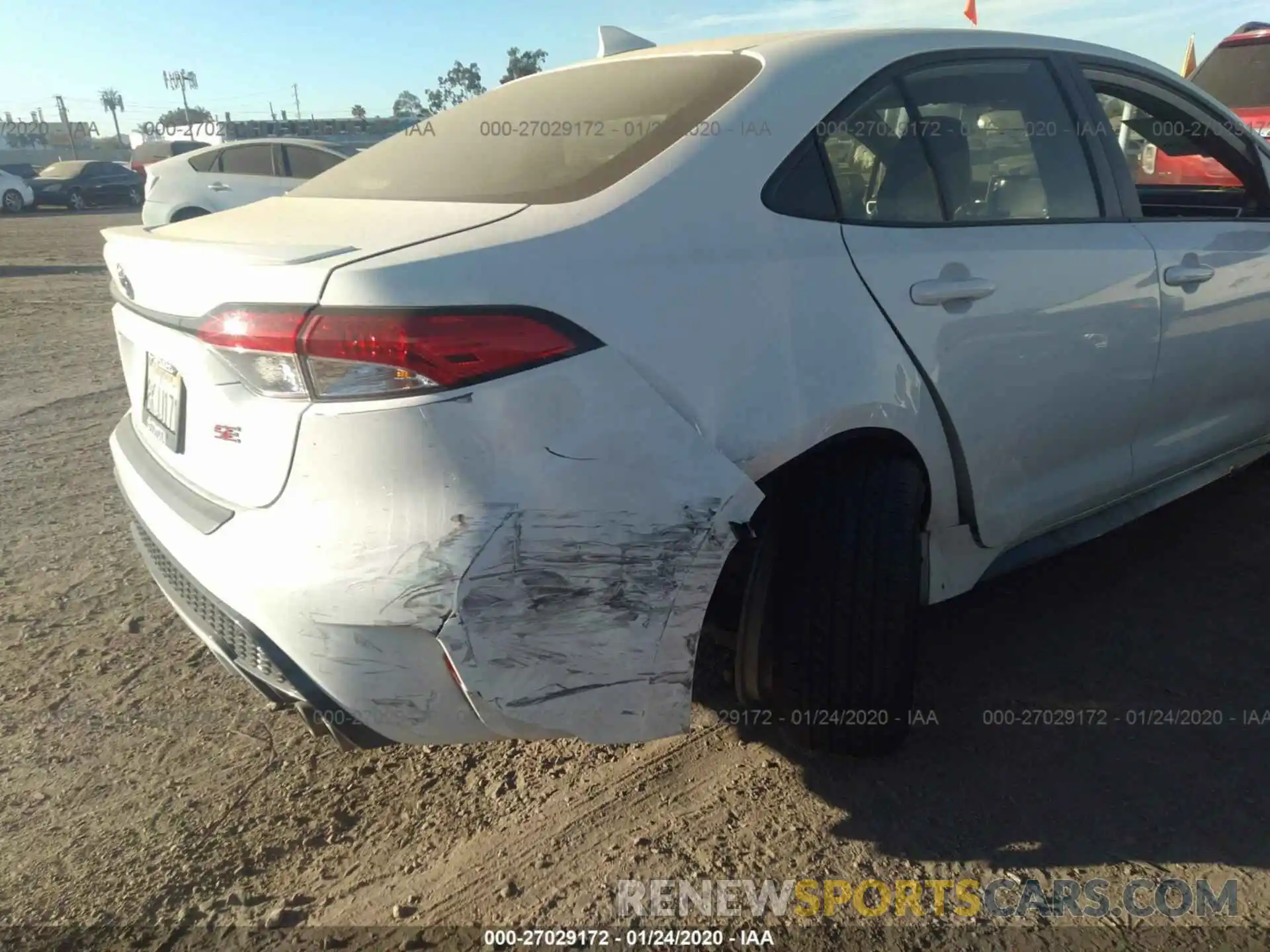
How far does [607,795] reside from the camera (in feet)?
7.75

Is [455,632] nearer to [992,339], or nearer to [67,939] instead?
[67,939]

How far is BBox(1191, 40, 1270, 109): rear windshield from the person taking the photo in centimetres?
923

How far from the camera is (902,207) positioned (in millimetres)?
2389

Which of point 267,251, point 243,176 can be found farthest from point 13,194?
point 267,251

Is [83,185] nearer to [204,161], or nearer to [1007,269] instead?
[204,161]

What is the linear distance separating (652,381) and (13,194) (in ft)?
104

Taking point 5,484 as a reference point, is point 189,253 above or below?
above

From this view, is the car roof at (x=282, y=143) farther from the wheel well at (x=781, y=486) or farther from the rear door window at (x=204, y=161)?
the wheel well at (x=781, y=486)

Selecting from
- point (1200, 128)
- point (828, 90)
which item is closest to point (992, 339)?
point (828, 90)

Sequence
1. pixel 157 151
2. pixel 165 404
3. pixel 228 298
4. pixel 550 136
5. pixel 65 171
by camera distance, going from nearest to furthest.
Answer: pixel 228 298 < pixel 165 404 < pixel 550 136 < pixel 157 151 < pixel 65 171

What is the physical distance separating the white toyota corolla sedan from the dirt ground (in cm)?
26

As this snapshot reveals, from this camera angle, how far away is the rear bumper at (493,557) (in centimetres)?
166

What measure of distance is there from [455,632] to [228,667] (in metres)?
0.62

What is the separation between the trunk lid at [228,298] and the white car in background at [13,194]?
3048cm
